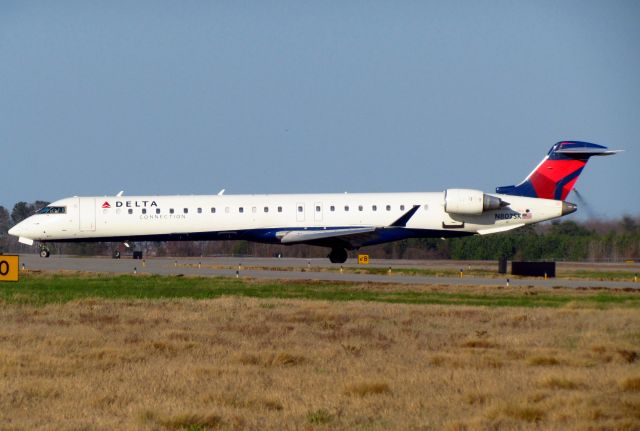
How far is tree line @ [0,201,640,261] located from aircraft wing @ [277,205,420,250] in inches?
853

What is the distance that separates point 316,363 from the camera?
1541 cm

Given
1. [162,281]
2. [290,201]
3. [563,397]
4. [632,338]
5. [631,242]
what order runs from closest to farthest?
[563,397] → [632,338] → [162,281] → [290,201] → [631,242]

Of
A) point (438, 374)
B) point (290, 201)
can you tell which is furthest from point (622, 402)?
point (290, 201)

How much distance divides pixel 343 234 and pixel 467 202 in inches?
230

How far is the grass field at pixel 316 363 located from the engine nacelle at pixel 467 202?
16.9 m

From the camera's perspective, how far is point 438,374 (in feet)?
46.5

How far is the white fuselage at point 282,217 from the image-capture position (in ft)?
148

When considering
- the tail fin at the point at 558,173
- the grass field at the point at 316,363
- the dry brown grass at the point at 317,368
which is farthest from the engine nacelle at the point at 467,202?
the dry brown grass at the point at 317,368

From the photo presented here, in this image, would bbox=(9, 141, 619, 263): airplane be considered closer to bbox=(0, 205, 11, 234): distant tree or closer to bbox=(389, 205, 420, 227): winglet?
bbox=(389, 205, 420, 227): winglet

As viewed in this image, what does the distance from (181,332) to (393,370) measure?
18.6 ft

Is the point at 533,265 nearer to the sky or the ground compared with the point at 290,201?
nearer to the ground

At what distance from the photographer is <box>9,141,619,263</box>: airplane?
148 ft

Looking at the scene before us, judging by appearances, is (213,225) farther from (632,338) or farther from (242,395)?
(242,395)

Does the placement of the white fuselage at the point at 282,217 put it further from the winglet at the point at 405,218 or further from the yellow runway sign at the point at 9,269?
the yellow runway sign at the point at 9,269
